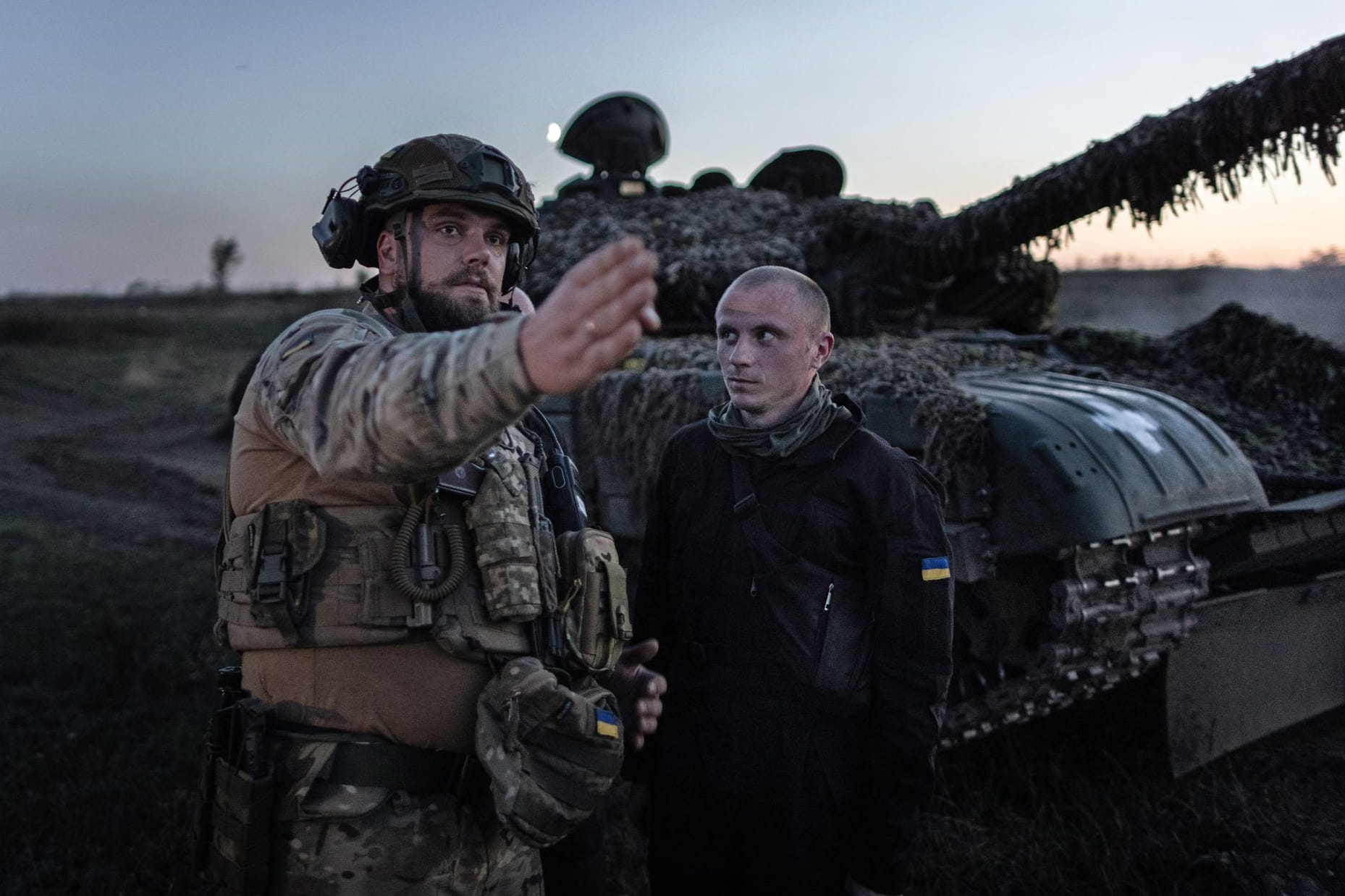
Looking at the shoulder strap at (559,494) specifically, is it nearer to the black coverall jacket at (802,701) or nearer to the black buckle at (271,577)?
the black coverall jacket at (802,701)

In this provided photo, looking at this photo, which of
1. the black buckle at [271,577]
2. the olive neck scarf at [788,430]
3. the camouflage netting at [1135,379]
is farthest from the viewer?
the camouflage netting at [1135,379]

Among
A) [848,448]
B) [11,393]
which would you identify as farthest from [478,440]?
[11,393]

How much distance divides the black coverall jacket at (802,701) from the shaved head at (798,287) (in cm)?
27

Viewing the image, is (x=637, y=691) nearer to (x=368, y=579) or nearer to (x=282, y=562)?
(x=368, y=579)

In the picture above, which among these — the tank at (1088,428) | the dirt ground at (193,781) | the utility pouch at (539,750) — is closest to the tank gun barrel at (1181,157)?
the tank at (1088,428)

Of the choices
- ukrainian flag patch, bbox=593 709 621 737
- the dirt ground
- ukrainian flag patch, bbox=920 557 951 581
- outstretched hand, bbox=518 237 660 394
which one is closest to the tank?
the dirt ground

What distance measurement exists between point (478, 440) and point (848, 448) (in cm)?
136

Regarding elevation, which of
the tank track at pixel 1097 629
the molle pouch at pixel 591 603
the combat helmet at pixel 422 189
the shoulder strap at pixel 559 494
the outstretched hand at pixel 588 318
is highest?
the combat helmet at pixel 422 189

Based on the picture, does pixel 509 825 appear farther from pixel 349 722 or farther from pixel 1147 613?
pixel 1147 613

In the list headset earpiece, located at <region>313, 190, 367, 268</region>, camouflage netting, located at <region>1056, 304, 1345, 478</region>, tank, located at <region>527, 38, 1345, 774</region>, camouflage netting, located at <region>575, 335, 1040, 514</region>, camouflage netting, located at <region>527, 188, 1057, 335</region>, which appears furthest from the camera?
camouflage netting, located at <region>527, 188, 1057, 335</region>

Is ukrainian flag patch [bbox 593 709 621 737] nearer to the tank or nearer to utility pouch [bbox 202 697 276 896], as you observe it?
utility pouch [bbox 202 697 276 896]

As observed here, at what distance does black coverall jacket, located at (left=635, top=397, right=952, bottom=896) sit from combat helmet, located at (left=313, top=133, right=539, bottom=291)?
3.09ft

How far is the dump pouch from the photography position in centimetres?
195

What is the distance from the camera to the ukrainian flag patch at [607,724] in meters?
1.98
